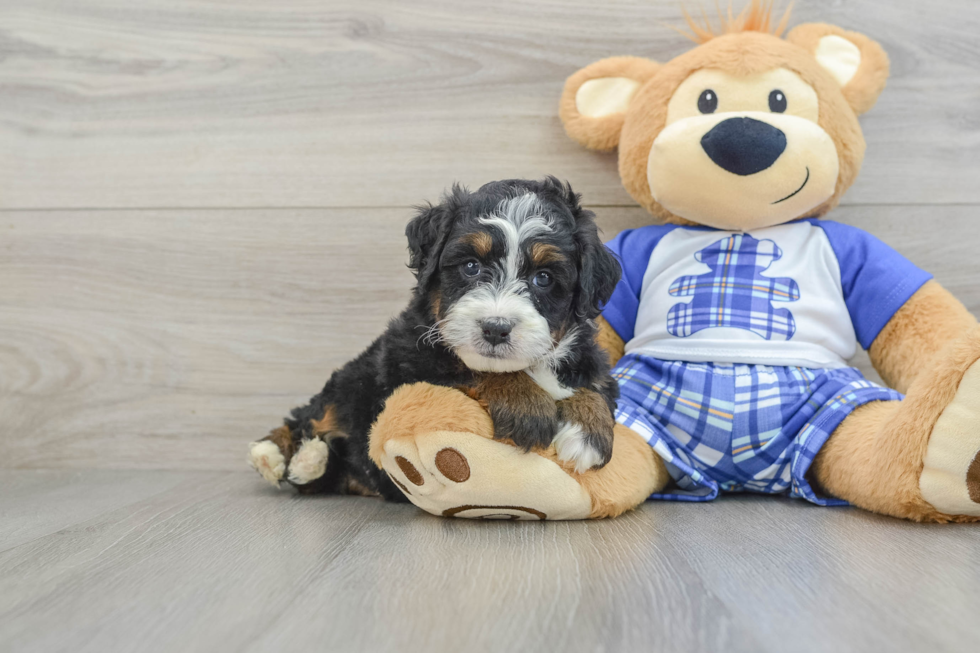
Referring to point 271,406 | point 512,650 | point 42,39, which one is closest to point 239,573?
point 512,650

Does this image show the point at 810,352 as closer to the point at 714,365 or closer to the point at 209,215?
the point at 714,365

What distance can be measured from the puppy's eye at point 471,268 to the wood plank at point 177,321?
36.4 inches

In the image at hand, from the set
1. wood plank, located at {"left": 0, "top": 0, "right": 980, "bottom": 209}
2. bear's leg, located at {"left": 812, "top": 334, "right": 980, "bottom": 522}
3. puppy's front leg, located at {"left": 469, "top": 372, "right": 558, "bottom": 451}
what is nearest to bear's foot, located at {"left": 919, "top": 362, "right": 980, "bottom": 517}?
bear's leg, located at {"left": 812, "top": 334, "right": 980, "bottom": 522}

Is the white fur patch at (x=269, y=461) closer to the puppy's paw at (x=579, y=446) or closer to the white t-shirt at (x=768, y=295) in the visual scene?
the puppy's paw at (x=579, y=446)

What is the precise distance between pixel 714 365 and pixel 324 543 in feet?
3.58

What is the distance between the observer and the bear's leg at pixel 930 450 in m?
1.42

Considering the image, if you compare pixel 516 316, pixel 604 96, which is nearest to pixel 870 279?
pixel 604 96

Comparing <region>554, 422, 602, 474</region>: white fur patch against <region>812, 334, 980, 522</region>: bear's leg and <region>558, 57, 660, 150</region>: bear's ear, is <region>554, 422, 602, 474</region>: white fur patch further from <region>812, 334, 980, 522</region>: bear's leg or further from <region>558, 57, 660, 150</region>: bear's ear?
<region>558, 57, 660, 150</region>: bear's ear

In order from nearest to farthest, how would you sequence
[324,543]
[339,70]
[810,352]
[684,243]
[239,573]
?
[239,573] → [324,543] → [810,352] → [684,243] → [339,70]

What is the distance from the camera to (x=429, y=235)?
5.17ft

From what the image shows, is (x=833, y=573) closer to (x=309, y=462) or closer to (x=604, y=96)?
(x=309, y=462)

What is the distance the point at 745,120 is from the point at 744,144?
0.07m

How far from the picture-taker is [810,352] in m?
1.87

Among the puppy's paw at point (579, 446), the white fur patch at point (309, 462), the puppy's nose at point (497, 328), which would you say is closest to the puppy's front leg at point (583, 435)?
the puppy's paw at point (579, 446)
